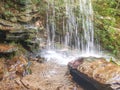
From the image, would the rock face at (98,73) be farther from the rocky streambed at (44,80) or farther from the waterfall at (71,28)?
the waterfall at (71,28)

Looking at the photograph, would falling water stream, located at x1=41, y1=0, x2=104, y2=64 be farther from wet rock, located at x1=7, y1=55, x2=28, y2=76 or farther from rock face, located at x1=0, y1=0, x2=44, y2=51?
wet rock, located at x1=7, y1=55, x2=28, y2=76

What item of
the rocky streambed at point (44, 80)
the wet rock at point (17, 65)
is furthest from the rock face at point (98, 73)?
the wet rock at point (17, 65)

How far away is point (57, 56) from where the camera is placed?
842cm

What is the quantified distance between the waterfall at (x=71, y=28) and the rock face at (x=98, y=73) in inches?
137

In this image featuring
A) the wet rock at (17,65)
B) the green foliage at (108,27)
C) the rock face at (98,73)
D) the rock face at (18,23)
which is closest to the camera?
the rock face at (98,73)

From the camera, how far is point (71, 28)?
9.88 metres

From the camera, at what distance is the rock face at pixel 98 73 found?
199 inches

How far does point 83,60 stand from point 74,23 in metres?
4.01

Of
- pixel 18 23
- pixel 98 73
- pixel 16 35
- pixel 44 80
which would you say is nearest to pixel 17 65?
pixel 44 80

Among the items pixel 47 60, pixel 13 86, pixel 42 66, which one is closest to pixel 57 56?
pixel 47 60

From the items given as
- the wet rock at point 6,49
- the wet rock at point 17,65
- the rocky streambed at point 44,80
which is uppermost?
the wet rock at point 6,49

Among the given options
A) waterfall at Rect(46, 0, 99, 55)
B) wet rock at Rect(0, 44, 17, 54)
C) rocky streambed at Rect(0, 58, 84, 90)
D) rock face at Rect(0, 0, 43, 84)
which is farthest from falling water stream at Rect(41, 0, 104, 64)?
wet rock at Rect(0, 44, 17, 54)

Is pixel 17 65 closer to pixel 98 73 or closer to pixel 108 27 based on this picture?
pixel 98 73

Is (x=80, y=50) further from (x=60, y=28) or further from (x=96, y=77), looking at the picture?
(x=96, y=77)
